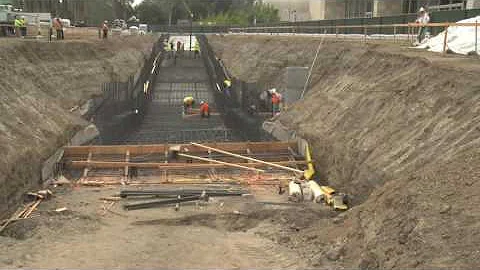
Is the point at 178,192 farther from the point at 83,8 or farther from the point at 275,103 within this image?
the point at 83,8

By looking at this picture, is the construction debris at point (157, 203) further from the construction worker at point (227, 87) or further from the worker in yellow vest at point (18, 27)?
the worker in yellow vest at point (18, 27)

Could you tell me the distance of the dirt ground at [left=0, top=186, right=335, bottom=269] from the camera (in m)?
10.2

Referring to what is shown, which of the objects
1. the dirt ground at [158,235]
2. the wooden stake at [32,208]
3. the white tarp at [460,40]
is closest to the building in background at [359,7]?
the white tarp at [460,40]

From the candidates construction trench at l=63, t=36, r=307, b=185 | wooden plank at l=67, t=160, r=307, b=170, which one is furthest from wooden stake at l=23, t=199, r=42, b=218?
wooden plank at l=67, t=160, r=307, b=170

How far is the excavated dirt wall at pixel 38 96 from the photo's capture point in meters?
15.4

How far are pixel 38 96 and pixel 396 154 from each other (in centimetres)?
1483

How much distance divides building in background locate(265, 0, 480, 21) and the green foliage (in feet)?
21.5

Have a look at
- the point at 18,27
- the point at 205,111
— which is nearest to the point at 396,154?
the point at 205,111

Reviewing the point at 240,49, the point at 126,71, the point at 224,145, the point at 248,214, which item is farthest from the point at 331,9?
the point at 248,214

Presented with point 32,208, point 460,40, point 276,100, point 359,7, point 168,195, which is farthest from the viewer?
point 359,7

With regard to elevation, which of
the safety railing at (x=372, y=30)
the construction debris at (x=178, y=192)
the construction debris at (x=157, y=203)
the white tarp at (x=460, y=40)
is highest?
the safety railing at (x=372, y=30)

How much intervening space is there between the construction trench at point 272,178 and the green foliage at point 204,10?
287 feet

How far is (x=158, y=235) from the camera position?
12.0 meters

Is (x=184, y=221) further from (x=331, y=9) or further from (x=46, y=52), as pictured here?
(x=331, y=9)
